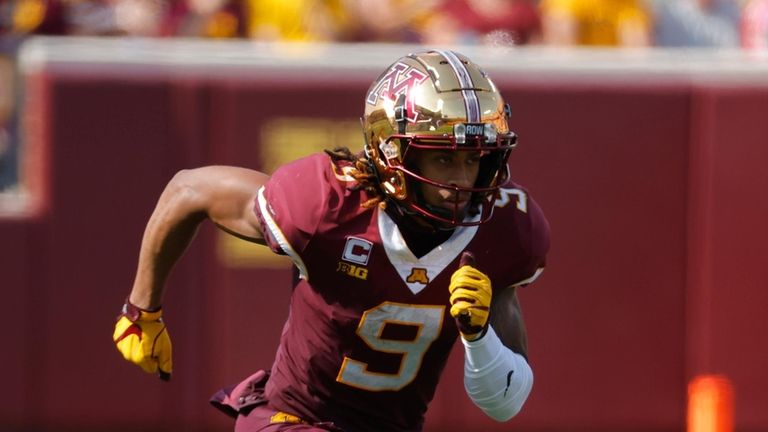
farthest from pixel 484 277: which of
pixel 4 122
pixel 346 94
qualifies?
pixel 4 122

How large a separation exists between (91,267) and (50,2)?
1.48 meters

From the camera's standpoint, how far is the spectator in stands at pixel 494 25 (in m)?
8.35

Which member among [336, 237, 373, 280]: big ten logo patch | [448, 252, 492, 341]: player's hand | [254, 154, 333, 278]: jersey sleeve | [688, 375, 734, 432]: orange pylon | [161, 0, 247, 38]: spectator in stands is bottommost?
[688, 375, 734, 432]: orange pylon

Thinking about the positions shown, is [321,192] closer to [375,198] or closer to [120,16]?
[375,198]

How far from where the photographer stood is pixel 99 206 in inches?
298

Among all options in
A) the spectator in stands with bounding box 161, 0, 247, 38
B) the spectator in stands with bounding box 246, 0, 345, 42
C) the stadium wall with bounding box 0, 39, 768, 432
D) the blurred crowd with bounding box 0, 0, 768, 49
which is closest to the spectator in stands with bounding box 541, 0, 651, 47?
the blurred crowd with bounding box 0, 0, 768, 49

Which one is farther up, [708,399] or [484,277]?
[484,277]

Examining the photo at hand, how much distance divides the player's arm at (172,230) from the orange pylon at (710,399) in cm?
379

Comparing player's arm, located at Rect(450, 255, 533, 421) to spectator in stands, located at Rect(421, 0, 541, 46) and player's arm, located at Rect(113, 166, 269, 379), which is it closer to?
player's arm, located at Rect(113, 166, 269, 379)

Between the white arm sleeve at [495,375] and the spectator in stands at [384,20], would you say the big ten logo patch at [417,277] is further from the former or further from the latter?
the spectator in stands at [384,20]

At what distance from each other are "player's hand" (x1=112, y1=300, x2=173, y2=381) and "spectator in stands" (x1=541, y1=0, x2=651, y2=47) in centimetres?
425

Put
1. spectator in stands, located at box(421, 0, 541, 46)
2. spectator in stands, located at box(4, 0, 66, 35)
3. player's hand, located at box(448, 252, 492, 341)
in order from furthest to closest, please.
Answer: spectator in stands, located at box(421, 0, 541, 46), spectator in stands, located at box(4, 0, 66, 35), player's hand, located at box(448, 252, 492, 341)

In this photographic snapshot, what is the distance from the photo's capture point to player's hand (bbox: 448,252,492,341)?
3.93 m

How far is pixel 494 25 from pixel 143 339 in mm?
4293
